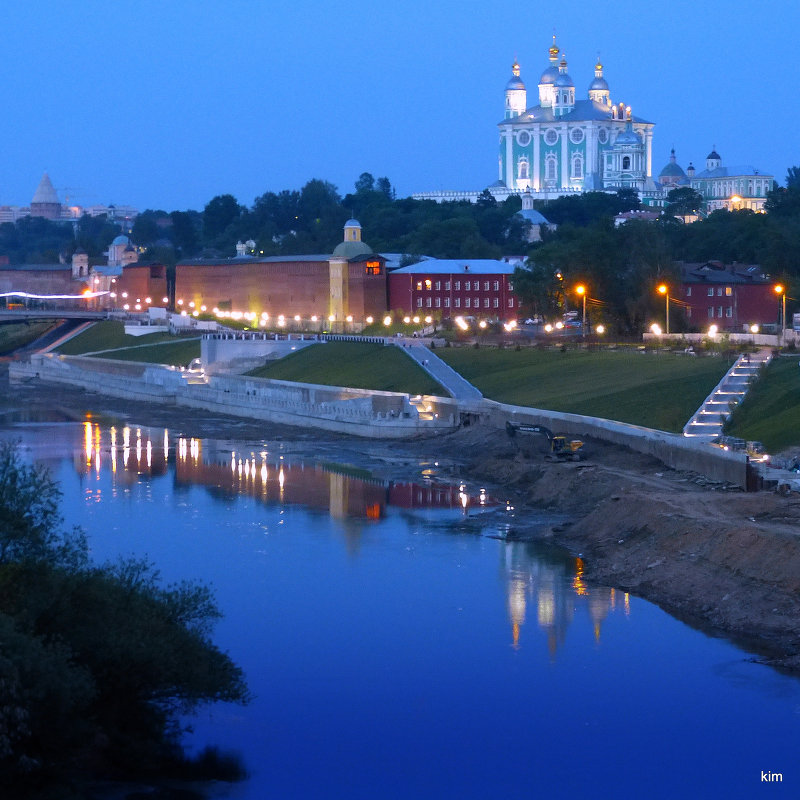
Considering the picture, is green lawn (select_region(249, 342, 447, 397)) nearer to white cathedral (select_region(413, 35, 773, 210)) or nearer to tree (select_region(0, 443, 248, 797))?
tree (select_region(0, 443, 248, 797))

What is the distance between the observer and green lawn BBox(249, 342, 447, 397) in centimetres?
5262

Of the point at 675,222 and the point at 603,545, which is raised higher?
the point at 675,222

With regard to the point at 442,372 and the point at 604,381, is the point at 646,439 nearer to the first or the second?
the point at 604,381

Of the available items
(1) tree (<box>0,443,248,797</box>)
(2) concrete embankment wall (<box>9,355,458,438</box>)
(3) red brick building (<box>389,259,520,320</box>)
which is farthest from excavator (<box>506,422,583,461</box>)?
(3) red brick building (<box>389,259,520,320</box>)

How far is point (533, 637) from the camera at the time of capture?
19969mm

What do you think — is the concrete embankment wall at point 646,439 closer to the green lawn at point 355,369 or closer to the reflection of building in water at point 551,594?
the reflection of building in water at point 551,594

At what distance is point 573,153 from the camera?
16025 cm

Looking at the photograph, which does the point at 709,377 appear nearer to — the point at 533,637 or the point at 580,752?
the point at 533,637

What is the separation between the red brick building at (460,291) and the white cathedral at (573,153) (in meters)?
76.8

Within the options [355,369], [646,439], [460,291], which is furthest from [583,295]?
[646,439]

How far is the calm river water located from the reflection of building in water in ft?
0.16

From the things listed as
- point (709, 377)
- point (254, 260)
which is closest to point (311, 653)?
point (709, 377)

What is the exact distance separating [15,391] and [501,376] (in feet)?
96.7

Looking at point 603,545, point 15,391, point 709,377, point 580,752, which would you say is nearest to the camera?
point 580,752
